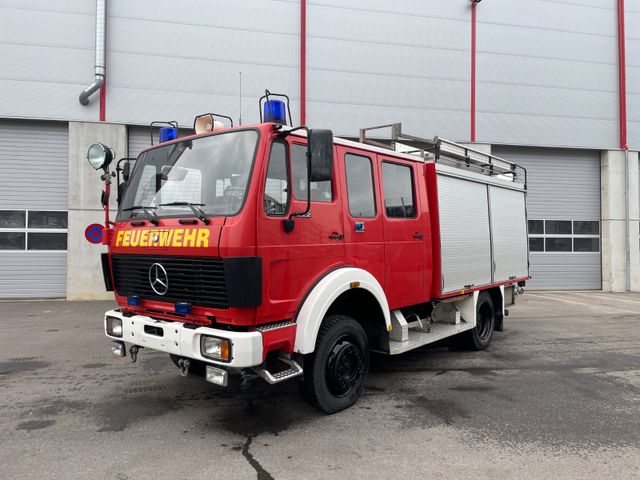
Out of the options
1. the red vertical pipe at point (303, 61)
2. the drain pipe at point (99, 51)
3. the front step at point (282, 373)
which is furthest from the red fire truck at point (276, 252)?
the drain pipe at point (99, 51)

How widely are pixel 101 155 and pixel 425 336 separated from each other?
13.3ft

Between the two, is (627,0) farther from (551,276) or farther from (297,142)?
(297,142)

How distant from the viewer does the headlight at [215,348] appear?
3330 mm

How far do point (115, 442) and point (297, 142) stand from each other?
2830mm

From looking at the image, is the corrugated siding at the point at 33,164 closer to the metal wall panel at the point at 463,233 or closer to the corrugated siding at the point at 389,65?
the corrugated siding at the point at 389,65

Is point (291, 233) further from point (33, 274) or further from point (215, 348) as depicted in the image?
point (33, 274)

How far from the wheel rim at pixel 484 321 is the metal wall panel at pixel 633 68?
12.3 metres

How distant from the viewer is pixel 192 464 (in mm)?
3254

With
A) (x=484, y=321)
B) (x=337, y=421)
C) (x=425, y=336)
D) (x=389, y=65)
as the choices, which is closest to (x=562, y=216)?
(x=389, y=65)

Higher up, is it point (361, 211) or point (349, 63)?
point (349, 63)

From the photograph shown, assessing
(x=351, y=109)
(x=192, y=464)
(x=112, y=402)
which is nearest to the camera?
(x=192, y=464)

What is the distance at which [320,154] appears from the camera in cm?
355

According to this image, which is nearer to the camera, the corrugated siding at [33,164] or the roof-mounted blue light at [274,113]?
the roof-mounted blue light at [274,113]

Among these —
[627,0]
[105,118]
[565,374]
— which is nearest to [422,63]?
[627,0]
